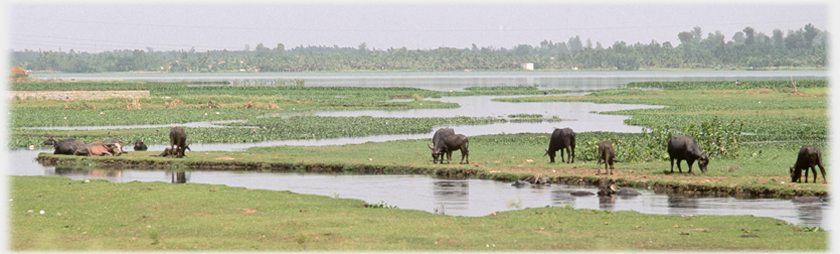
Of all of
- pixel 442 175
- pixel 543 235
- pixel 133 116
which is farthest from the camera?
pixel 133 116

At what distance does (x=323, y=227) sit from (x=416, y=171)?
11.4m

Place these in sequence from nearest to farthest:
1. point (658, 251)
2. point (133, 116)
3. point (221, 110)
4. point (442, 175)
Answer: point (658, 251), point (442, 175), point (133, 116), point (221, 110)

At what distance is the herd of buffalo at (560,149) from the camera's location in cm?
2075

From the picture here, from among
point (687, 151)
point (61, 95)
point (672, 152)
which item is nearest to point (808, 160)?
point (687, 151)

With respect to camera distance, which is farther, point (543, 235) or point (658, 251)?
point (543, 235)

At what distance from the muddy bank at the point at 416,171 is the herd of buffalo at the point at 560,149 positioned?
91 centimetres

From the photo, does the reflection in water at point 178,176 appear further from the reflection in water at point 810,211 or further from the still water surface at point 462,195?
the reflection in water at point 810,211

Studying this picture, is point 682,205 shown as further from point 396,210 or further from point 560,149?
point 560,149

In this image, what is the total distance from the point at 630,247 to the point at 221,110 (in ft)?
180

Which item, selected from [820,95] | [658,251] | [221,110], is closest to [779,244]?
[658,251]

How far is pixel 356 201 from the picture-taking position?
19.7 meters

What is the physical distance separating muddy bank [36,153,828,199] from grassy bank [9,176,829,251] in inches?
188

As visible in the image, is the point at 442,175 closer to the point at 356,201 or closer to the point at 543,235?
the point at 356,201

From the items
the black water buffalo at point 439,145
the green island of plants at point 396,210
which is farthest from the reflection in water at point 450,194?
the black water buffalo at point 439,145
